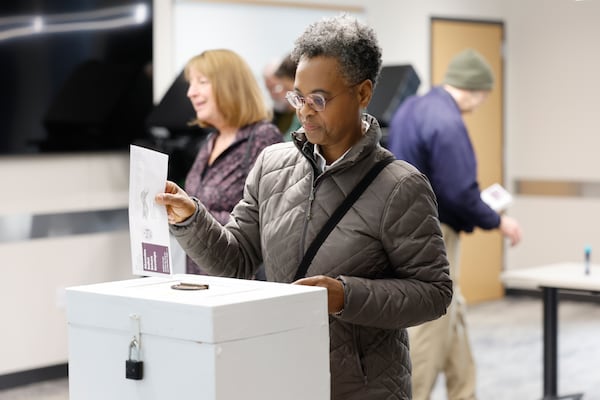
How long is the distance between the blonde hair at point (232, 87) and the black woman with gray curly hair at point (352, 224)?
1.41m

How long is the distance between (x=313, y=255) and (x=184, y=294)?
1.32ft

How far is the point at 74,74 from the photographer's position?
5348mm

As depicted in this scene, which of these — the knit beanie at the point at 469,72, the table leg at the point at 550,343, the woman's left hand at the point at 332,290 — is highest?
the knit beanie at the point at 469,72

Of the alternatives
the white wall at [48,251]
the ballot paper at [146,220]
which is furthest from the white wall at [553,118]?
the ballot paper at [146,220]

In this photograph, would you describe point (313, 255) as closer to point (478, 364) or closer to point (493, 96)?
point (478, 364)

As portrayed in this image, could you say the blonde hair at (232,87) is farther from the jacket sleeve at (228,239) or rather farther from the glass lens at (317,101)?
the glass lens at (317,101)

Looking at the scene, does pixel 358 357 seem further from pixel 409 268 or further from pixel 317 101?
pixel 317 101

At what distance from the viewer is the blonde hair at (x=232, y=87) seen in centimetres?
353

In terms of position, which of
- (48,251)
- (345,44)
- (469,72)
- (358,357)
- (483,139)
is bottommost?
(48,251)

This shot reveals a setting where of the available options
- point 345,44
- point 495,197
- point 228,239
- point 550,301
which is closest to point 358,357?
point 228,239

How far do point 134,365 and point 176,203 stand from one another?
15.5 inches

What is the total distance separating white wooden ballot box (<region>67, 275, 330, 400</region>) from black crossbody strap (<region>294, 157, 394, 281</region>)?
227 millimetres

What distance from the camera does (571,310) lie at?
7.71 m

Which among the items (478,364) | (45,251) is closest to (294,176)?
(45,251)
